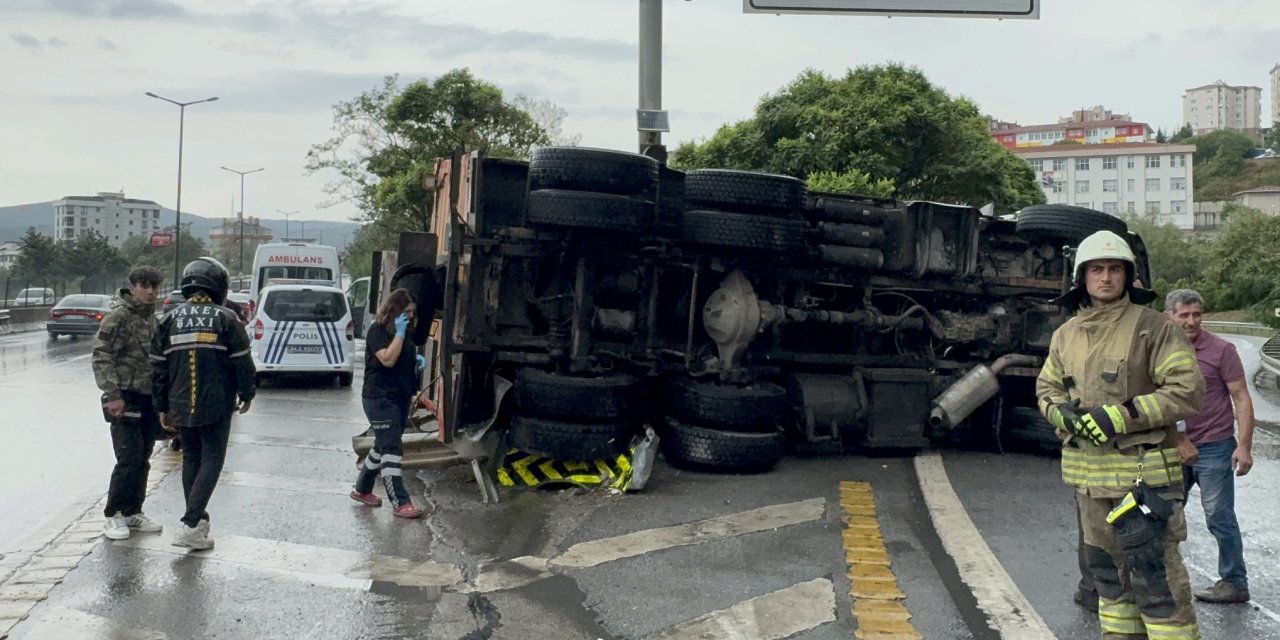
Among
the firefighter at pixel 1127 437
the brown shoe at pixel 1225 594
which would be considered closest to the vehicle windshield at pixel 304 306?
the brown shoe at pixel 1225 594

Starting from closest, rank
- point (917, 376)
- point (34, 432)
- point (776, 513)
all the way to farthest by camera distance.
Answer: point (776, 513)
point (917, 376)
point (34, 432)

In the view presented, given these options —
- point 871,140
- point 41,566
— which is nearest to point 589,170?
point 41,566

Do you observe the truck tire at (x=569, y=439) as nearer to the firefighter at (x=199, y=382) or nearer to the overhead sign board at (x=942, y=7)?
the firefighter at (x=199, y=382)

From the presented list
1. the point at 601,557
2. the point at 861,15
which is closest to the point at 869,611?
the point at 601,557

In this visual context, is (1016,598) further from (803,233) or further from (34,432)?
(34,432)

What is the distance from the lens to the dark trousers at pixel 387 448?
296 inches

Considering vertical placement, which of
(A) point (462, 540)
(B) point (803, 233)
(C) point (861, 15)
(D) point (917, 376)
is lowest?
(A) point (462, 540)

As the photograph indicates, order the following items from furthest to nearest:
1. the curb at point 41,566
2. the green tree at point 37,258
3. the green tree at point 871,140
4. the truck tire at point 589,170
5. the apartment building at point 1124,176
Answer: the apartment building at point 1124,176
the green tree at point 37,258
the green tree at point 871,140
the truck tire at point 589,170
the curb at point 41,566

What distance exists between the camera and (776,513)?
7207mm

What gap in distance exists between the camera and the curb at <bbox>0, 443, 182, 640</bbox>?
17.6 feet

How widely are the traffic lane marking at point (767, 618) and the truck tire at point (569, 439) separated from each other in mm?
2726

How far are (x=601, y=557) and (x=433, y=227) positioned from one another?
215 inches

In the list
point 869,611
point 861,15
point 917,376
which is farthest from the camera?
point 861,15

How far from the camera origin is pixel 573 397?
315 inches
